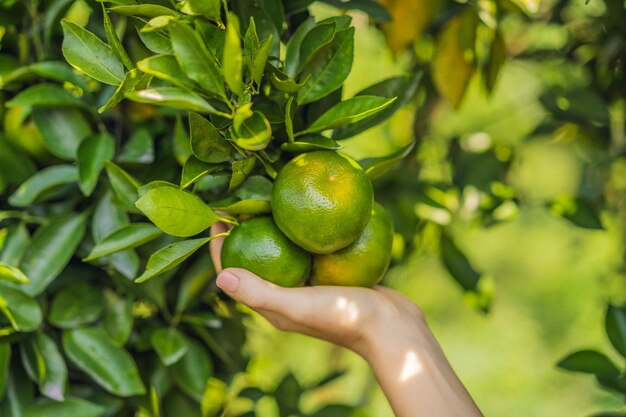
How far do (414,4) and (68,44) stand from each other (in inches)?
23.9

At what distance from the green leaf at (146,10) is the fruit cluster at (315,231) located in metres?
0.21

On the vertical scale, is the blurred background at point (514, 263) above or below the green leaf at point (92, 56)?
below

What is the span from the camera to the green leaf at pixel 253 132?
2.38 feet

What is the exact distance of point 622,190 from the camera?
179cm

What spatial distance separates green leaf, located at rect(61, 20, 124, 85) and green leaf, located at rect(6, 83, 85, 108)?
21cm

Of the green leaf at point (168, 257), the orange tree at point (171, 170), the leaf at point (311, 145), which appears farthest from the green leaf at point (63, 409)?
the leaf at point (311, 145)

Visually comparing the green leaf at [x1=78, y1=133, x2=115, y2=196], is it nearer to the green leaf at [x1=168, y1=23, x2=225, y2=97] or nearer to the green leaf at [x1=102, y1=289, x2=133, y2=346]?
the green leaf at [x1=102, y1=289, x2=133, y2=346]

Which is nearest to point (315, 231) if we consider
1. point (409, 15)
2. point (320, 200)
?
point (320, 200)

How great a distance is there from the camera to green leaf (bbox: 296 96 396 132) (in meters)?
0.77

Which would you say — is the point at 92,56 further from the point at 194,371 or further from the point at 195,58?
the point at 194,371

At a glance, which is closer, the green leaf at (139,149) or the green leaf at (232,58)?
the green leaf at (232,58)

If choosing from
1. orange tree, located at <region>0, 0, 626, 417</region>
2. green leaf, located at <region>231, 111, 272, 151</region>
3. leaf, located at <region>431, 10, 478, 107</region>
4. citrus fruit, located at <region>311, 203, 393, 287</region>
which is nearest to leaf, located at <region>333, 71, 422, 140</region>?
orange tree, located at <region>0, 0, 626, 417</region>

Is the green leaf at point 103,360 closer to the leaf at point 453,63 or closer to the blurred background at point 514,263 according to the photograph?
the blurred background at point 514,263

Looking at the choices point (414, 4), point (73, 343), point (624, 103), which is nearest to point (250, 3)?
point (414, 4)
